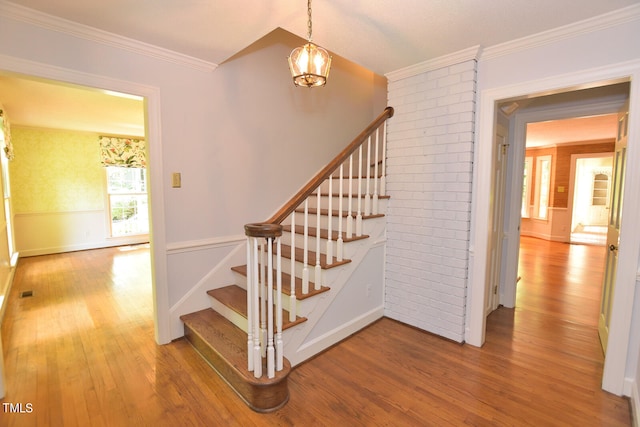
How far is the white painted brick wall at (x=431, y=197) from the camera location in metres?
2.57

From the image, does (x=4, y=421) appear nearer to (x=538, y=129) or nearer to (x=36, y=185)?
(x=36, y=185)

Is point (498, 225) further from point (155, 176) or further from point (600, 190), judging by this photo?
point (600, 190)

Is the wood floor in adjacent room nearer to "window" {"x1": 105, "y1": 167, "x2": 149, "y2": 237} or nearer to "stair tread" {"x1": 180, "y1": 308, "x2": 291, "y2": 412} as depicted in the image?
"stair tread" {"x1": 180, "y1": 308, "x2": 291, "y2": 412}

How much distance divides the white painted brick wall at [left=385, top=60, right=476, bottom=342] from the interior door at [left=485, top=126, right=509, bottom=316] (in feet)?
2.16

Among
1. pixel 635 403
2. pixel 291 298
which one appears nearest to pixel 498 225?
pixel 635 403

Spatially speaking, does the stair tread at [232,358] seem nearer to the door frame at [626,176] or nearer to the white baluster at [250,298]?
the white baluster at [250,298]

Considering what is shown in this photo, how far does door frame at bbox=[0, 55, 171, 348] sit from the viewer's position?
2.15 m

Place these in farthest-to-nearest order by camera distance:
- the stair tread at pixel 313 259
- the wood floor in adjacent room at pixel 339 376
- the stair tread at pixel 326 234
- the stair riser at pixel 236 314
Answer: the stair tread at pixel 326 234, the stair tread at pixel 313 259, the stair riser at pixel 236 314, the wood floor in adjacent room at pixel 339 376

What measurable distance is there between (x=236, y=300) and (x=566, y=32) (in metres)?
3.25

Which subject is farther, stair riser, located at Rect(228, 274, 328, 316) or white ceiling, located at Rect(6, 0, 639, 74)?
stair riser, located at Rect(228, 274, 328, 316)

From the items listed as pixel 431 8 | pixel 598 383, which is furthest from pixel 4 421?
pixel 598 383

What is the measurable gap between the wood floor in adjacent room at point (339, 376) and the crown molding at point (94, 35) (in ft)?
8.07

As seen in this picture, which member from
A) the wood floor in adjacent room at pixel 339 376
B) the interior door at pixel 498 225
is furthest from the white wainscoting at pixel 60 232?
the interior door at pixel 498 225

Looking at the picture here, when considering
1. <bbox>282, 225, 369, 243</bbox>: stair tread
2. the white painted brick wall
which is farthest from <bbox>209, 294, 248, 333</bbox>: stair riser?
the white painted brick wall
